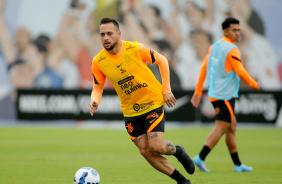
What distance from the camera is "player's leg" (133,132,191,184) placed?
7.50m

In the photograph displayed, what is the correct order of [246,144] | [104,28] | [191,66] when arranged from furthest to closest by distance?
[191,66] → [246,144] → [104,28]

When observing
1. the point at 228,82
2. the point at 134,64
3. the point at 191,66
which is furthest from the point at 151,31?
the point at 134,64

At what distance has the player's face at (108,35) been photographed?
24.7 feet

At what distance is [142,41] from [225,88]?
74.5ft

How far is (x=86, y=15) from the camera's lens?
110 feet

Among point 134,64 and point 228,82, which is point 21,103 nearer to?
point 228,82

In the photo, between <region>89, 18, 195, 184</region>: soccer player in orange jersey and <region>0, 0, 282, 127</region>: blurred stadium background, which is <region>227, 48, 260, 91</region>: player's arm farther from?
<region>0, 0, 282, 127</region>: blurred stadium background

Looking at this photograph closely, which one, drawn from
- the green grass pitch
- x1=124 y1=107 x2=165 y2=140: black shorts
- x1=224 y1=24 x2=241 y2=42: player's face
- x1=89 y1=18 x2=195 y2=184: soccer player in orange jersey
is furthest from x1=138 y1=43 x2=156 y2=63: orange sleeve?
x1=224 y1=24 x2=241 y2=42: player's face

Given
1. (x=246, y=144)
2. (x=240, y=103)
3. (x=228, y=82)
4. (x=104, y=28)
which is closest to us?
(x=104, y=28)

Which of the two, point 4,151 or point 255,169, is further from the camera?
point 4,151

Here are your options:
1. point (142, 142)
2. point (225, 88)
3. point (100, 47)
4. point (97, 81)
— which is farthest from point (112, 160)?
point (100, 47)

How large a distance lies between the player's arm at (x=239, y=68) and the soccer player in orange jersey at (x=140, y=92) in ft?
8.20

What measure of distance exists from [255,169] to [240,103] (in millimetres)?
13337

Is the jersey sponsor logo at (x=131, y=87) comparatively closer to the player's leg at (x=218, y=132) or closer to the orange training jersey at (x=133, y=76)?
the orange training jersey at (x=133, y=76)
